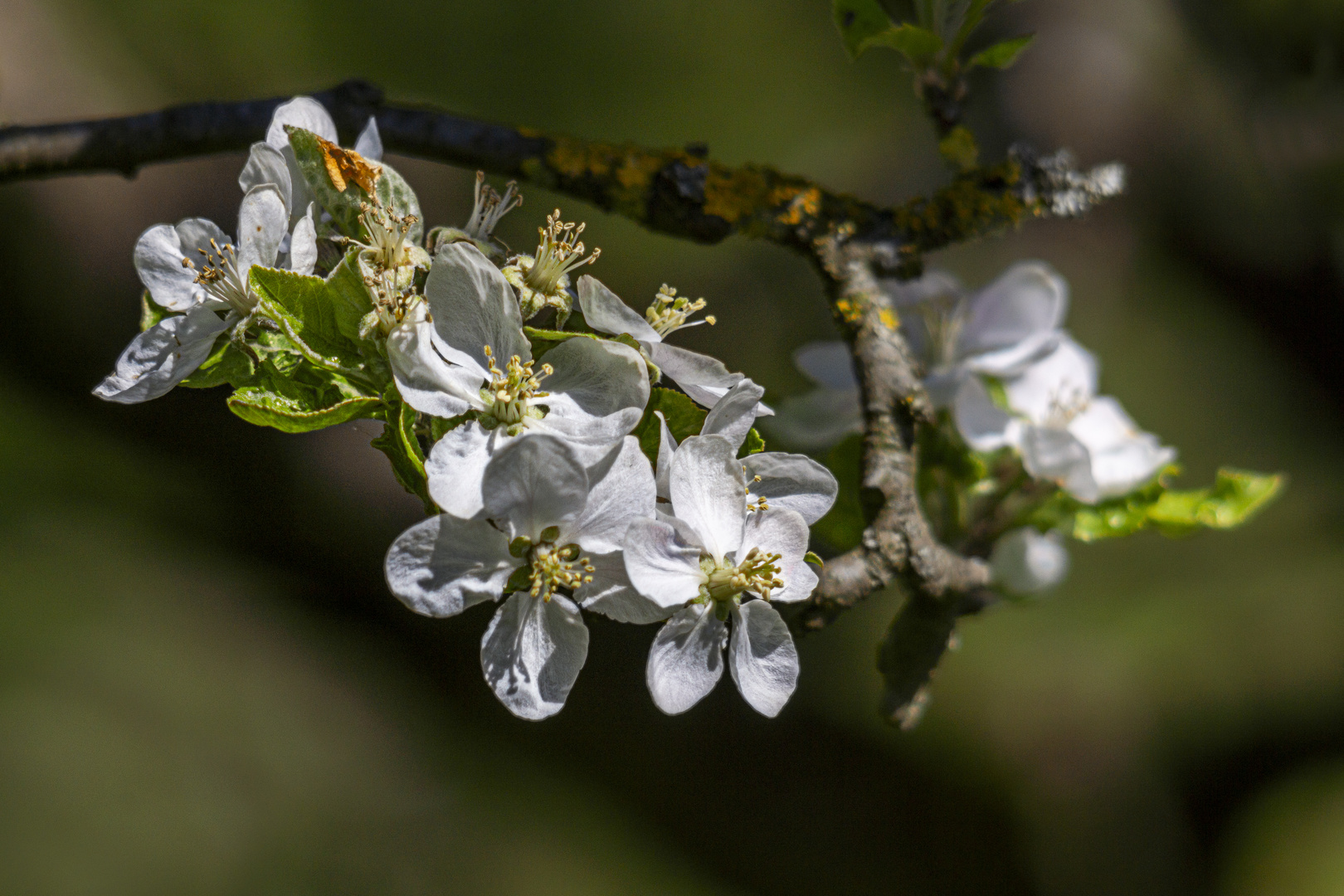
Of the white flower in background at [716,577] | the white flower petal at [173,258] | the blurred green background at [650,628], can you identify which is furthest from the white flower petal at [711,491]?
the blurred green background at [650,628]

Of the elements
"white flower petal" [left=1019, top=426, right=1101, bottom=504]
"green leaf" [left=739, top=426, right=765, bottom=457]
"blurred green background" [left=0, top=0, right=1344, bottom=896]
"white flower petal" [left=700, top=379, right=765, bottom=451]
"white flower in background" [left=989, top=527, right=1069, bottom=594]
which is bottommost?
"blurred green background" [left=0, top=0, right=1344, bottom=896]

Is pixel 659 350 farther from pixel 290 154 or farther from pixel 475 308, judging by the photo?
pixel 290 154

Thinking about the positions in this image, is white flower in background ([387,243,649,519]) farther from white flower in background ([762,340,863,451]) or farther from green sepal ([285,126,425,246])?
white flower in background ([762,340,863,451])

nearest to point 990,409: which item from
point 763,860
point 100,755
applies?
point 763,860

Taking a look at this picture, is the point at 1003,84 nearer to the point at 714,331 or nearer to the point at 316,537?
the point at 714,331

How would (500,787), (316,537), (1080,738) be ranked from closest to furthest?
(316,537)
(500,787)
(1080,738)

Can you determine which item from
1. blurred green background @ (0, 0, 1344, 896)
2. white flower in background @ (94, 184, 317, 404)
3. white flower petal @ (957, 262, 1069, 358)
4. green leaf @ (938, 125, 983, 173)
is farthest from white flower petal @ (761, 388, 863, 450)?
blurred green background @ (0, 0, 1344, 896)
